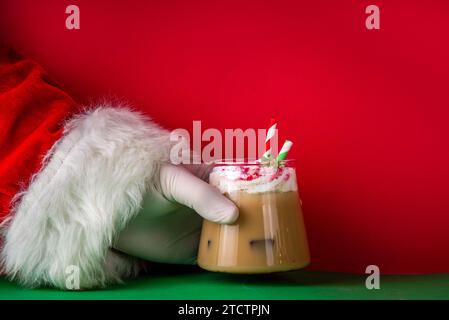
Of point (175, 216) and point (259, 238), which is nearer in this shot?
point (259, 238)

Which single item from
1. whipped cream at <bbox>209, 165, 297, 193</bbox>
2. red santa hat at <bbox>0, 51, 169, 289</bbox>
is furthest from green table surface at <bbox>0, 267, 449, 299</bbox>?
whipped cream at <bbox>209, 165, 297, 193</bbox>

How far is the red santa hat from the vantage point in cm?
94

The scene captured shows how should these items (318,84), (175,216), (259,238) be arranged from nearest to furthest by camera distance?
(259,238) < (175,216) < (318,84)

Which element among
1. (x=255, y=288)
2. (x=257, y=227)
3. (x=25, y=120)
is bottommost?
(x=255, y=288)

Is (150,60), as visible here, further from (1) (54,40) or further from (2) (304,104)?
(2) (304,104)

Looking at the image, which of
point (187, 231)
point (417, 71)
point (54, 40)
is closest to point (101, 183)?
point (187, 231)

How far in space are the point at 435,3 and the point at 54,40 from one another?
844 millimetres

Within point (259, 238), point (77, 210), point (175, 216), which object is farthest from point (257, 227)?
point (77, 210)

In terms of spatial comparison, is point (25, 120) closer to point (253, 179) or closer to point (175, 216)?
point (175, 216)

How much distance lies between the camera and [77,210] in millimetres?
947

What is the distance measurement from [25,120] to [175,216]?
34 cm

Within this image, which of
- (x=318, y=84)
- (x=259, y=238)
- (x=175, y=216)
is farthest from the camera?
(x=318, y=84)

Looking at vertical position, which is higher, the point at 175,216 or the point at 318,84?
the point at 318,84
